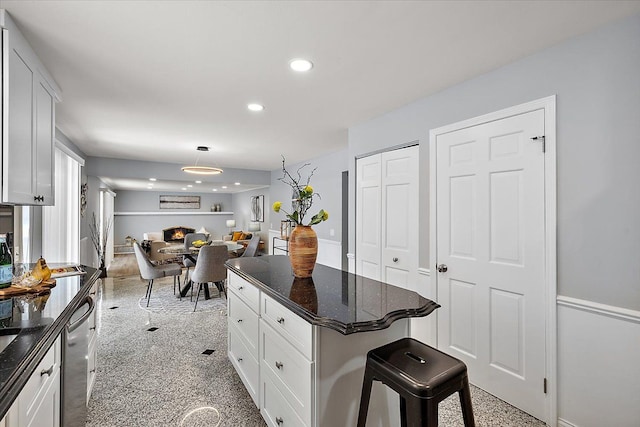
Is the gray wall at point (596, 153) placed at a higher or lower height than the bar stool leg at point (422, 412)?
higher

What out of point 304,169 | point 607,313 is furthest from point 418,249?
point 304,169

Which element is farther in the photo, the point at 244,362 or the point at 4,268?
the point at 244,362

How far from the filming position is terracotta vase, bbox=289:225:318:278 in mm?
1989

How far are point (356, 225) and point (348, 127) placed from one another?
1246 millimetres

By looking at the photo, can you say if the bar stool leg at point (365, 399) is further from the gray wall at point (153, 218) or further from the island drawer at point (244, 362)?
the gray wall at point (153, 218)

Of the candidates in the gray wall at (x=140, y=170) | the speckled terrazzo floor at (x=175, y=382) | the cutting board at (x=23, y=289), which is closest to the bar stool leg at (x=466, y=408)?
the speckled terrazzo floor at (x=175, y=382)

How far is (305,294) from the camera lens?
166cm

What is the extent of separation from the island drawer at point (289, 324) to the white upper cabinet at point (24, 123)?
151 centimetres

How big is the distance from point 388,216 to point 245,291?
5.66 ft

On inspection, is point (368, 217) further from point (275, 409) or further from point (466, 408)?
point (466, 408)

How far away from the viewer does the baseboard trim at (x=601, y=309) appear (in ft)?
5.42

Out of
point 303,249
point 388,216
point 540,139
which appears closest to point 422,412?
point 303,249

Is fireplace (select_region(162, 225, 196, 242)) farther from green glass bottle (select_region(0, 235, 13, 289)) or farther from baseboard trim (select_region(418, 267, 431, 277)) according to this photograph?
baseboard trim (select_region(418, 267, 431, 277))

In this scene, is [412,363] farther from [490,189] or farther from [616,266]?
[490,189]
